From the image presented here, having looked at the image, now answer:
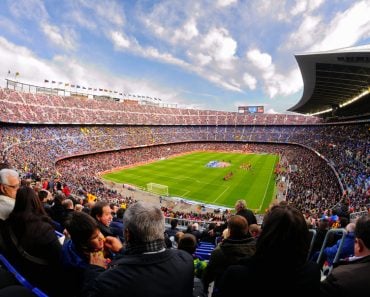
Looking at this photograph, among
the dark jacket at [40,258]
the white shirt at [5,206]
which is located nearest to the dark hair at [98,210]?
the dark jacket at [40,258]

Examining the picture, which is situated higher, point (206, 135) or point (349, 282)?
point (206, 135)

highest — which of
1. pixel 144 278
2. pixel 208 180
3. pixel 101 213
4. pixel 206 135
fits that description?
pixel 206 135

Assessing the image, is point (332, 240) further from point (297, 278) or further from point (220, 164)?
point (220, 164)

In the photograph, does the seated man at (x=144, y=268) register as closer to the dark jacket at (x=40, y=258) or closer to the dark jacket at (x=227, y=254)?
the dark jacket at (x=40, y=258)

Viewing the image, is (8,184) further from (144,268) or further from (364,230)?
(364,230)

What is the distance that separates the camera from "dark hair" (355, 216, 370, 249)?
286 cm

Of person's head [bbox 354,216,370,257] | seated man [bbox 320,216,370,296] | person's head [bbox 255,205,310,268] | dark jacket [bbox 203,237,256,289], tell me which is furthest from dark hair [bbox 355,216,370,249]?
dark jacket [bbox 203,237,256,289]

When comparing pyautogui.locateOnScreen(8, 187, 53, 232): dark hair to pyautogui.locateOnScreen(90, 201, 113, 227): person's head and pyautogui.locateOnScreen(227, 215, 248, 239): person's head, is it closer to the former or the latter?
pyautogui.locateOnScreen(90, 201, 113, 227): person's head

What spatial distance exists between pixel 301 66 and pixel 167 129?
61339 millimetres

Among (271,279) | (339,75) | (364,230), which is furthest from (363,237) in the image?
(339,75)

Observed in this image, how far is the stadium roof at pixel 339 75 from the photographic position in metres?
20.4

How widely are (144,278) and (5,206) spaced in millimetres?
2972

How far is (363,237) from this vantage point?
2.89 m

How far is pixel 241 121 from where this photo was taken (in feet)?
324
